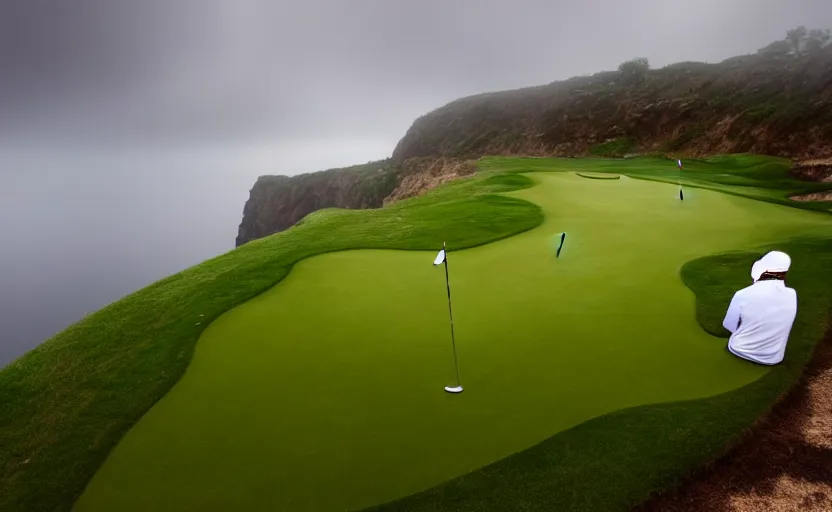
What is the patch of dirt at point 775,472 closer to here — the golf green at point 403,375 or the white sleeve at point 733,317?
the golf green at point 403,375

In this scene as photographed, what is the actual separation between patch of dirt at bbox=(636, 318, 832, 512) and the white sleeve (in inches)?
47.0

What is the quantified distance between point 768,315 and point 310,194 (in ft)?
238

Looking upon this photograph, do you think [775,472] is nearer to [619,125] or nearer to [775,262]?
[775,262]

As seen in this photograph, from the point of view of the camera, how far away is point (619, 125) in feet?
152

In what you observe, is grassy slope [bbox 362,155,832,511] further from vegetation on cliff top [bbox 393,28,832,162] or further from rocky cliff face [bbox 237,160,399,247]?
rocky cliff face [bbox 237,160,399,247]

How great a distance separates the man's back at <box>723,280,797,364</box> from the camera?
6109mm

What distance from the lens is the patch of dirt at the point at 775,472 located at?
171 inches

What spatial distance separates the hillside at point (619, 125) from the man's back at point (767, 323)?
17.7 metres

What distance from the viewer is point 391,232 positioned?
1348 centimetres

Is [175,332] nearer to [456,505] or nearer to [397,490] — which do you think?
[397,490]

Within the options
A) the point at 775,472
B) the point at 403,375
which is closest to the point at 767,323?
the point at 775,472

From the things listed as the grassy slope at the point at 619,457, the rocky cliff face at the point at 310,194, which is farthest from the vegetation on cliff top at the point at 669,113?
the grassy slope at the point at 619,457

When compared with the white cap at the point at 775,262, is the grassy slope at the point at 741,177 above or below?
below

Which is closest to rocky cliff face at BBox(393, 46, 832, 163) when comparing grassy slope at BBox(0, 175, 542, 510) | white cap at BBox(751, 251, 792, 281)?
grassy slope at BBox(0, 175, 542, 510)
